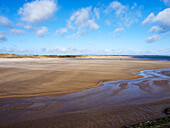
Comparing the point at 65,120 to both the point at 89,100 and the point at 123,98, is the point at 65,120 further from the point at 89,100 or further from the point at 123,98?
the point at 123,98

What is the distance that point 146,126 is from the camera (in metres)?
2.99

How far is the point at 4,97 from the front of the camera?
17.6 feet

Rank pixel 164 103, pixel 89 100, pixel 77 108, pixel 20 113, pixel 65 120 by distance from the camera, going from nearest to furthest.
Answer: pixel 65 120
pixel 20 113
pixel 77 108
pixel 164 103
pixel 89 100

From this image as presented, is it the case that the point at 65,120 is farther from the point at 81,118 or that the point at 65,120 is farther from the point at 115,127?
the point at 115,127

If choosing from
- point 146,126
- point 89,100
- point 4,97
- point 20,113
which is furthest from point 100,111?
point 4,97

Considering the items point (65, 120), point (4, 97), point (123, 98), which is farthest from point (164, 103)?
point (4, 97)

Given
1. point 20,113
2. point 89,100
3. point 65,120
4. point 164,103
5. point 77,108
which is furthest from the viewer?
point 89,100

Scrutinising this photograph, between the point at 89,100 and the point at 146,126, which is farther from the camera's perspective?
the point at 89,100

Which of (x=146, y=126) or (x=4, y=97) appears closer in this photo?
(x=146, y=126)

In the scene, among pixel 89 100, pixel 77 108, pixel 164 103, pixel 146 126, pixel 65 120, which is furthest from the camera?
pixel 89 100

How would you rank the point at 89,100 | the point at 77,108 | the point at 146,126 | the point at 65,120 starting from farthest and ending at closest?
the point at 89,100, the point at 77,108, the point at 65,120, the point at 146,126

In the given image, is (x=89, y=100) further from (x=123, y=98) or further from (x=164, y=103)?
(x=164, y=103)

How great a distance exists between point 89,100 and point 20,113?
264 centimetres

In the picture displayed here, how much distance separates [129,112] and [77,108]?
5.89ft
